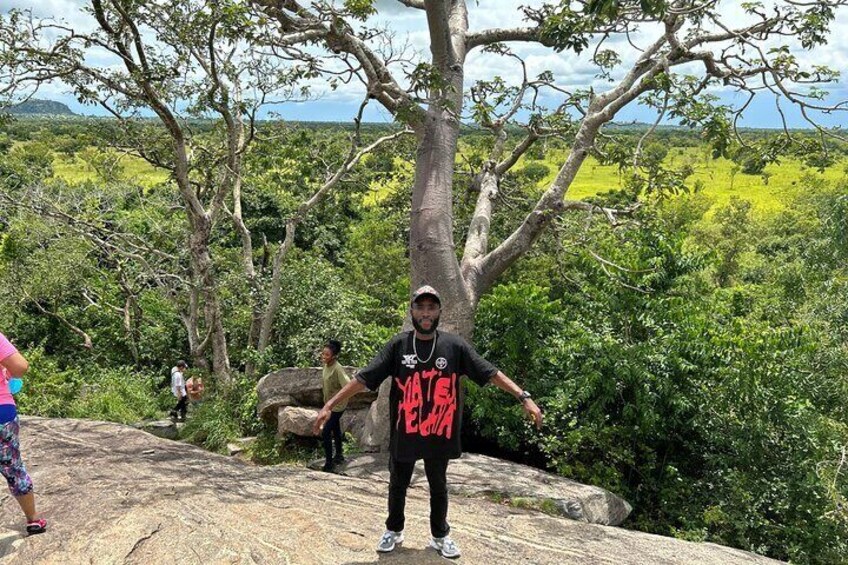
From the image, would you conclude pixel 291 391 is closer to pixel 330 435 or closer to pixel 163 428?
pixel 330 435

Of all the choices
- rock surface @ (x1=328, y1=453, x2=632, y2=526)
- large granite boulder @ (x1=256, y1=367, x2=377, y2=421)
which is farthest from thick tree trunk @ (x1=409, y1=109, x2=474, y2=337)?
large granite boulder @ (x1=256, y1=367, x2=377, y2=421)

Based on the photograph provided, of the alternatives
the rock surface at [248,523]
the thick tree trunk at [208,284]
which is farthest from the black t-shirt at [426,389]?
the thick tree trunk at [208,284]

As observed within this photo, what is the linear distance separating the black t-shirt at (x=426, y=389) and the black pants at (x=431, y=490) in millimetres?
105

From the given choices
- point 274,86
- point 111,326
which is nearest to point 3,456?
point 274,86

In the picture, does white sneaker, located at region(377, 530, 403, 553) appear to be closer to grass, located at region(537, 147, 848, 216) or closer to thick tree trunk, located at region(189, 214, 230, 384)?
thick tree trunk, located at region(189, 214, 230, 384)

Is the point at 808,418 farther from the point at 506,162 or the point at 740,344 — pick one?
the point at 506,162

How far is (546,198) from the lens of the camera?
7.50m

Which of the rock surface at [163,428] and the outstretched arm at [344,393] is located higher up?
the outstretched arm at [344,393]

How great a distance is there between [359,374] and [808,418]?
6.45 m

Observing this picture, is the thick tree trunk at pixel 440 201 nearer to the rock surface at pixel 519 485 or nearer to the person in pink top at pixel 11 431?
the rock surface at pixel 519 485

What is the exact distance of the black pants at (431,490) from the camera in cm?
379

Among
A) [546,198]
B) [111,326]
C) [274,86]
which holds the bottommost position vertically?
[111,326]

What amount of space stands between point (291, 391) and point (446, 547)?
5384mm

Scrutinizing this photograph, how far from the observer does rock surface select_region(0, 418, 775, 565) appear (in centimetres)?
404
